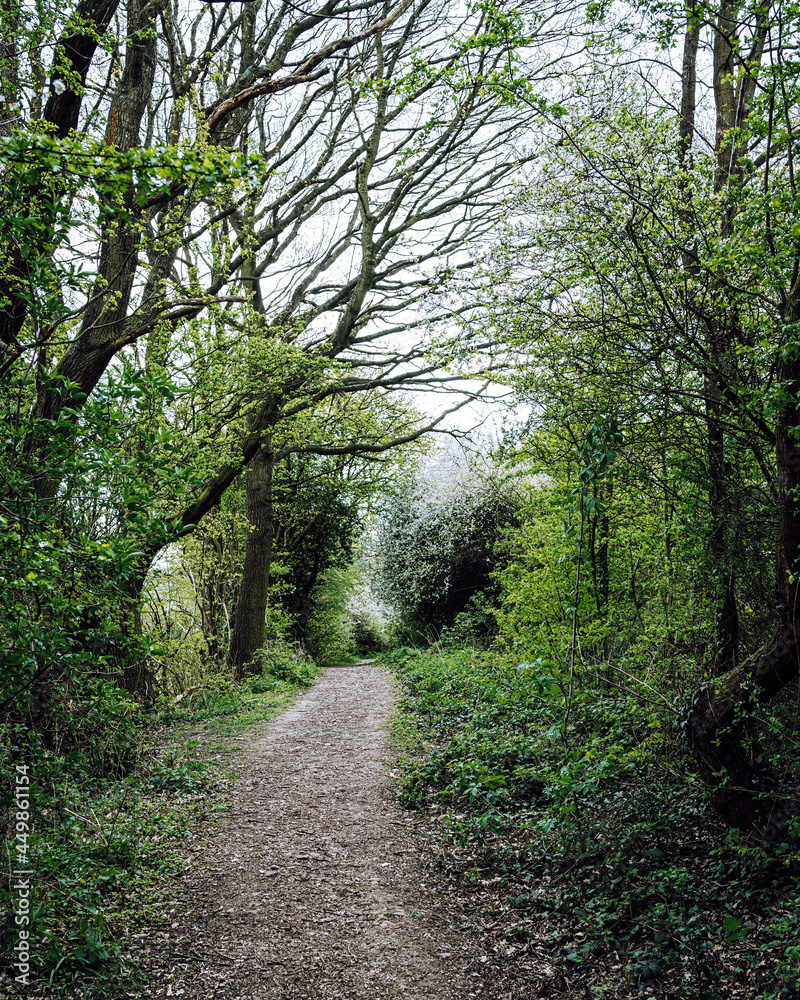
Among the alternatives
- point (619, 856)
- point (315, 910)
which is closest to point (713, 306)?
point (619, 856)

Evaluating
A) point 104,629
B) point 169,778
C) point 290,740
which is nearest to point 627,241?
point 104,629

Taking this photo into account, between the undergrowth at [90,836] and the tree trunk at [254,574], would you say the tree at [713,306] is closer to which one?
the undergrowth at [90,836]

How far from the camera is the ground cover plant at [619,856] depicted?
3.20 metres

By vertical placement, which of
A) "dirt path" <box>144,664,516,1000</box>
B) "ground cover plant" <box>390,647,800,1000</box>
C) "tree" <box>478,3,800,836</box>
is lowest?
"dirt path" <box>144,664,516,1000</box>

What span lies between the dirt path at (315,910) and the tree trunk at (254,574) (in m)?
6.28

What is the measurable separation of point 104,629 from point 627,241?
189 inches

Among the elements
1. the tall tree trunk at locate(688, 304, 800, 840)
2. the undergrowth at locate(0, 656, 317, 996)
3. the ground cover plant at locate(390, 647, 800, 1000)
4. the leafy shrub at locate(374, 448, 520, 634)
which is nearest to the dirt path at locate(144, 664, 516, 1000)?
the undergrowth at locate(0, 656, 317, 996)

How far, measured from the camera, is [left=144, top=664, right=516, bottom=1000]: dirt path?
3.47 meters

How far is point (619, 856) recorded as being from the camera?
404 centimetres

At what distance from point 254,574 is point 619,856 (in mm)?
10446

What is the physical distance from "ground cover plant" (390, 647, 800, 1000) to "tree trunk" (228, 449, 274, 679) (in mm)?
7414

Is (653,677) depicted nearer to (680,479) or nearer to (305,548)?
(680,479)

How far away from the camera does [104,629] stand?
11.5 feet

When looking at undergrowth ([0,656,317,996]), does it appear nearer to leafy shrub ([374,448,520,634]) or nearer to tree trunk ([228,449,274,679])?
tree trunk ([228,449,274,679])
